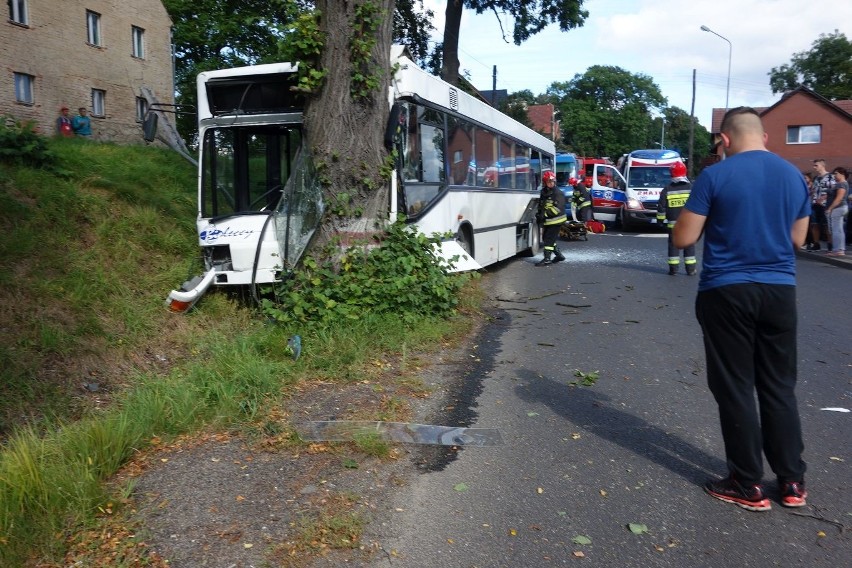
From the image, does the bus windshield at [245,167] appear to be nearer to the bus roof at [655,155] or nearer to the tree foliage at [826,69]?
the bus roof at [655,155]

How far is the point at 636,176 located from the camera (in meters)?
26.3

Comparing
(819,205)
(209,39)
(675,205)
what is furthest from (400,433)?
(209,39)

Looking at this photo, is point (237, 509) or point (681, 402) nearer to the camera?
point (237, 509)

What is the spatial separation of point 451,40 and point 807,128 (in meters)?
38.7

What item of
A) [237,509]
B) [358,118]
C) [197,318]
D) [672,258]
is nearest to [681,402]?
[237,509]

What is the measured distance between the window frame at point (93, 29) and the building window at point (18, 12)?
3.47 meters

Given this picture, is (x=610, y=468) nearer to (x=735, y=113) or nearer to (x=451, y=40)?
(x=735, y=113)

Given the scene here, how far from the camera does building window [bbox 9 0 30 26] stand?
87.7 feet

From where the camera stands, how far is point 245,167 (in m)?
8.94

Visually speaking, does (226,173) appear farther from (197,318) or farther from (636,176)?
(636,176)

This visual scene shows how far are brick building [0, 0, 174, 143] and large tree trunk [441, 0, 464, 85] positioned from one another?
1209 cm

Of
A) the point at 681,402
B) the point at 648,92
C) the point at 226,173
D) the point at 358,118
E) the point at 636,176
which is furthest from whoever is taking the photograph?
the point at 648,92

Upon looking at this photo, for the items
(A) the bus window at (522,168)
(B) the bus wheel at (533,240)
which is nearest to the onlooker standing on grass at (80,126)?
(A) the bus window at (522,168)

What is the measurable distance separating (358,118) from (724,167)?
459cm
